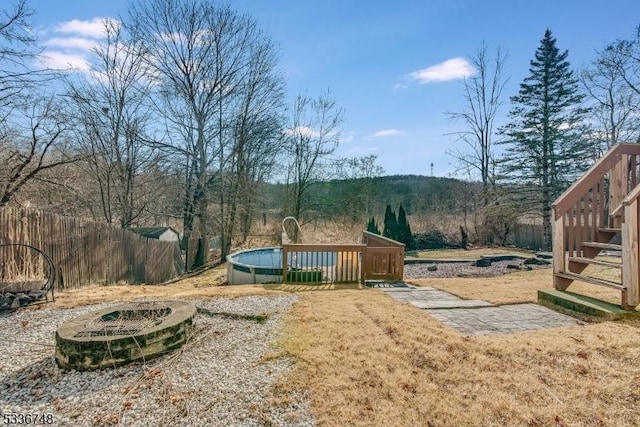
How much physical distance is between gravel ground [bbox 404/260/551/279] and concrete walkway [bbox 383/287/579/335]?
4.40 metres

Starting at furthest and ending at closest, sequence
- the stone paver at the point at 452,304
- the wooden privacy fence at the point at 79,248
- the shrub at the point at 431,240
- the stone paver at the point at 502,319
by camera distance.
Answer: the shrub at the point at 431,240 → the wooden privacy fence at the point at 79,248 → the stone paver at the point at 452,304 → the stone paver at the point at 502,319

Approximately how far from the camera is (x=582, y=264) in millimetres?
4941

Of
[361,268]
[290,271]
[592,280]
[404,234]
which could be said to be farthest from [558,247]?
[404,234]

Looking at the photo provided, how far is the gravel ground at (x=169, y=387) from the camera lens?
2404 millimetres

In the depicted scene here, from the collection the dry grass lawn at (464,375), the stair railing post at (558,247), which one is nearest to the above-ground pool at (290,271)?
the dry grass lawn at (464,375)

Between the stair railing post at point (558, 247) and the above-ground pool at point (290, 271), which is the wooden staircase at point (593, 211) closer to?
the stair railing post at point (558, 247)

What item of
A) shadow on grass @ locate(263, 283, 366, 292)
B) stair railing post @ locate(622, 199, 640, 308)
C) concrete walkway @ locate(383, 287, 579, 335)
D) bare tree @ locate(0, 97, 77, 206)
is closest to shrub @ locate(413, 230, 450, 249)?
shadow on grass @ locate(263, 283, 366, 292)

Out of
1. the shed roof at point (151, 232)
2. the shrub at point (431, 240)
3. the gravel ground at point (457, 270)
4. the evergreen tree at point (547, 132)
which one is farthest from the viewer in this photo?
Result: the shrub at point (431, 240)

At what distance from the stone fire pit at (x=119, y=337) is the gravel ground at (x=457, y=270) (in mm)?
7314

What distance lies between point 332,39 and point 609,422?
9999 mm

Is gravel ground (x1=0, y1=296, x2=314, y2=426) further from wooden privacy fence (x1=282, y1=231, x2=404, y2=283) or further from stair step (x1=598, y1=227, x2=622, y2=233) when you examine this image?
stair step (x1=598, y1=227, x2=622, y2=233)

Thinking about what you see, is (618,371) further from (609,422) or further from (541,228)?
(541,228)

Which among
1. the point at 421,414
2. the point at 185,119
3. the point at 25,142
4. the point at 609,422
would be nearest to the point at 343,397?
the point at 421,414

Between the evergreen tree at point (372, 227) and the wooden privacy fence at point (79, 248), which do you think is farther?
the evergreen tree at point (372, 227)
